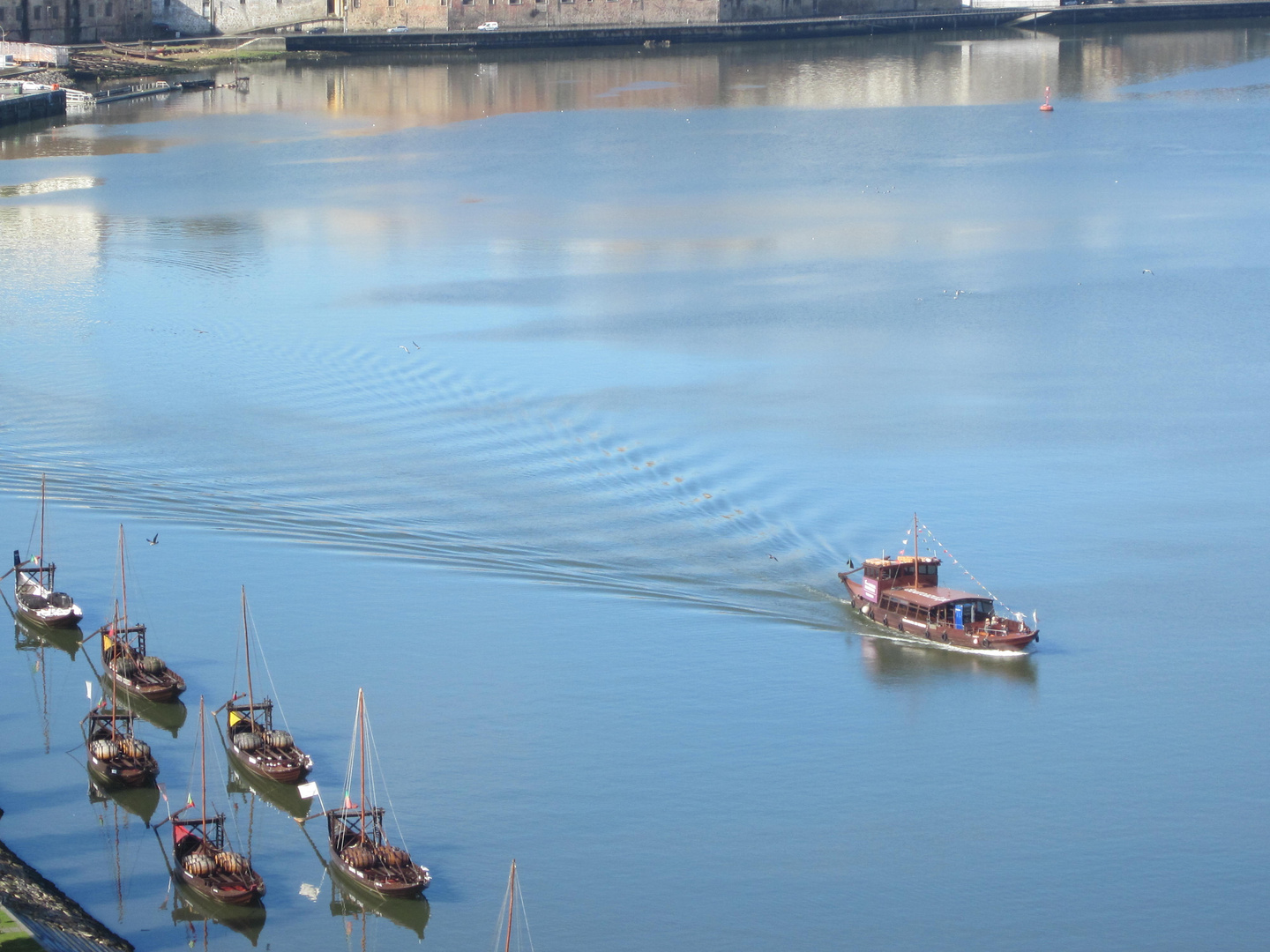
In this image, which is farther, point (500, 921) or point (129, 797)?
point (129, 797)

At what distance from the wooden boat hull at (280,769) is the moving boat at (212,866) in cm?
117

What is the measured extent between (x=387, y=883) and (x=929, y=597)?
389 inches

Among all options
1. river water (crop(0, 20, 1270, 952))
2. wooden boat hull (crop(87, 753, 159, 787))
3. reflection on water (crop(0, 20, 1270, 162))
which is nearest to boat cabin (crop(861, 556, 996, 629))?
river water (crop(0, 20, 1270, 952))

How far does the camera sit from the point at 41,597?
2689 cm

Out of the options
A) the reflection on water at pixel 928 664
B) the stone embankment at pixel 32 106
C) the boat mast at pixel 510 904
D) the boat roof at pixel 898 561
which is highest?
the stone embankment at pixel 32 106

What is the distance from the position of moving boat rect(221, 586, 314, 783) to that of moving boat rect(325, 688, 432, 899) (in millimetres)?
1367

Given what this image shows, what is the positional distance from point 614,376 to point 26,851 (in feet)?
63.3

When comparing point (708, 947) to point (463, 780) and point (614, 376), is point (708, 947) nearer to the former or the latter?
point (463, 780)

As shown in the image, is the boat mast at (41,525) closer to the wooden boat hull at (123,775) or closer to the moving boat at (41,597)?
the moving boat at (41,597)

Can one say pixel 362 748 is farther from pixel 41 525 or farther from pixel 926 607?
pixel 41 525

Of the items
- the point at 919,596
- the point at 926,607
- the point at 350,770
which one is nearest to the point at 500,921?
the point at 350,770

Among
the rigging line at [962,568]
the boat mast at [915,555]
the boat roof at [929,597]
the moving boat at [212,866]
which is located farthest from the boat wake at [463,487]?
the moving boat at [212,866]

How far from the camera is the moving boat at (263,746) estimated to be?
21.5 meters

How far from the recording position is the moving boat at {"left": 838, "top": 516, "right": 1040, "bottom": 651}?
25.0 meters
